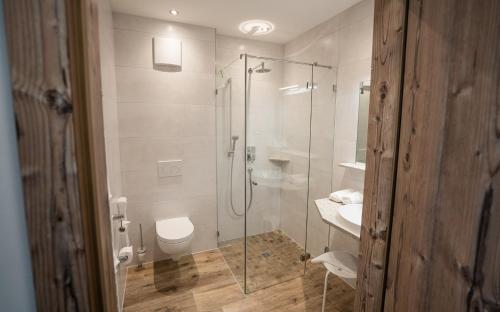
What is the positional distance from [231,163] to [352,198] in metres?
1.38

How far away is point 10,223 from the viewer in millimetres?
500

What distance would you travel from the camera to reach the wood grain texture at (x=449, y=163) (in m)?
0.53

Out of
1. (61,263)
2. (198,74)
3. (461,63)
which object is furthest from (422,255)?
(198,74)

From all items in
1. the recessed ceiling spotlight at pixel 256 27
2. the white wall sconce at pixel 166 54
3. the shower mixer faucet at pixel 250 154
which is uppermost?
the recessed ceiling spotlight at pixel 256 27

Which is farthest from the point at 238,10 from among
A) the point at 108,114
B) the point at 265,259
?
the point at 265,259

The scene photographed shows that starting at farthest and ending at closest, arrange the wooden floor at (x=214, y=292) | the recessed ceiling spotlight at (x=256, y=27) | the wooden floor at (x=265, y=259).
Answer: the recessed ceiling spotlight at (x=256, y=27)
the wooden floor at (x=265, y=259)
the wooden floor at (x=214, y=292)

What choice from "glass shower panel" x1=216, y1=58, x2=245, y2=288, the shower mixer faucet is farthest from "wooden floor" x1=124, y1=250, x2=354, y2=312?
the shower mixer faucet

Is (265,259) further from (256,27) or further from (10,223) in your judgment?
(256,27)

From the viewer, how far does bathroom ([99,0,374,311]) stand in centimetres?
211

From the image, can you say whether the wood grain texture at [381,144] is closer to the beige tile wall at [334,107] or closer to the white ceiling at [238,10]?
the beige tile wall at [334,107]

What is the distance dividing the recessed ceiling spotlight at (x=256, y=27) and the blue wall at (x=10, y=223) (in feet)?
7.63

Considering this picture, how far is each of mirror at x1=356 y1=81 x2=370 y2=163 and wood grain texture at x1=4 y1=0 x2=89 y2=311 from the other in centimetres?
210

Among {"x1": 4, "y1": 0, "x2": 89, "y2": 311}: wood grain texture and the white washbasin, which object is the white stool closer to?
the white washbasin

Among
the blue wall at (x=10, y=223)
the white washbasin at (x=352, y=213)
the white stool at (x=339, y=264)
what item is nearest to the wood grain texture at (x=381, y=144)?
the white washbasin at (x=352, y=213)
